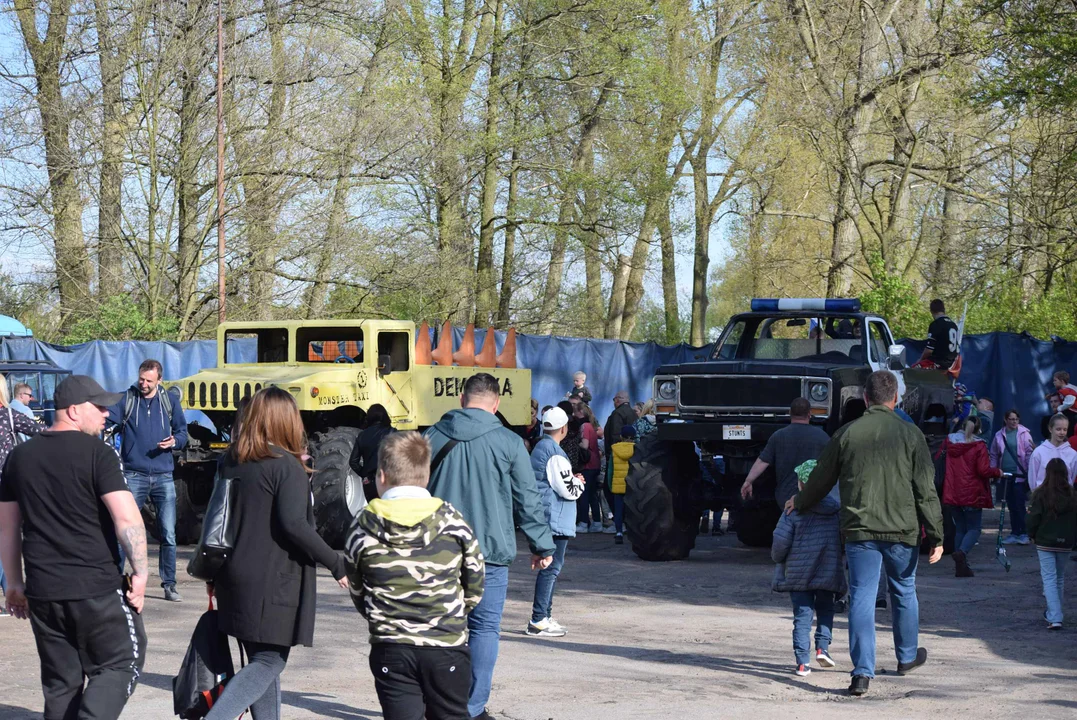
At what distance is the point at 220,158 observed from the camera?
2345 centimetres

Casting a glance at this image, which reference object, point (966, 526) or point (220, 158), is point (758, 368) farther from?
point (220, 158)

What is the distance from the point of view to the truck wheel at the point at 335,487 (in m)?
13.2

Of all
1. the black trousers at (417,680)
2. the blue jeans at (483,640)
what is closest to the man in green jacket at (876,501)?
the blue jeans at (483,640)

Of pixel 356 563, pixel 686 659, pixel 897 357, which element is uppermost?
pixel 897 357

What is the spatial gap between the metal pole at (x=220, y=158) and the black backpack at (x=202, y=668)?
18.6 m

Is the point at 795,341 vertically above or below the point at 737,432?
above

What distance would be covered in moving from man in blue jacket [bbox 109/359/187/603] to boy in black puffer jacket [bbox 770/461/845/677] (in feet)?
16.9

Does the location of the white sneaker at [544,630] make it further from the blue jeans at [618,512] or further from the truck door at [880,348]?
the blue jeans at [618,512]

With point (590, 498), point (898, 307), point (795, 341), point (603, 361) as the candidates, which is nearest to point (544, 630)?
point (795, 341)

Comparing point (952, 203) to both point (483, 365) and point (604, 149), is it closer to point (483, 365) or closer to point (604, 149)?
point (604, 149)

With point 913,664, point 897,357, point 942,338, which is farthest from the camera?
point 942,338

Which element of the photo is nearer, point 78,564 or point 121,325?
point 78,564

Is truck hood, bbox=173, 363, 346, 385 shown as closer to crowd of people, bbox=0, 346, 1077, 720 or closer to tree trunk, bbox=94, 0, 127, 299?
crowd of people, bbox=0, 346, 1077, 720

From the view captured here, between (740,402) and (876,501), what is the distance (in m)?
5.69
